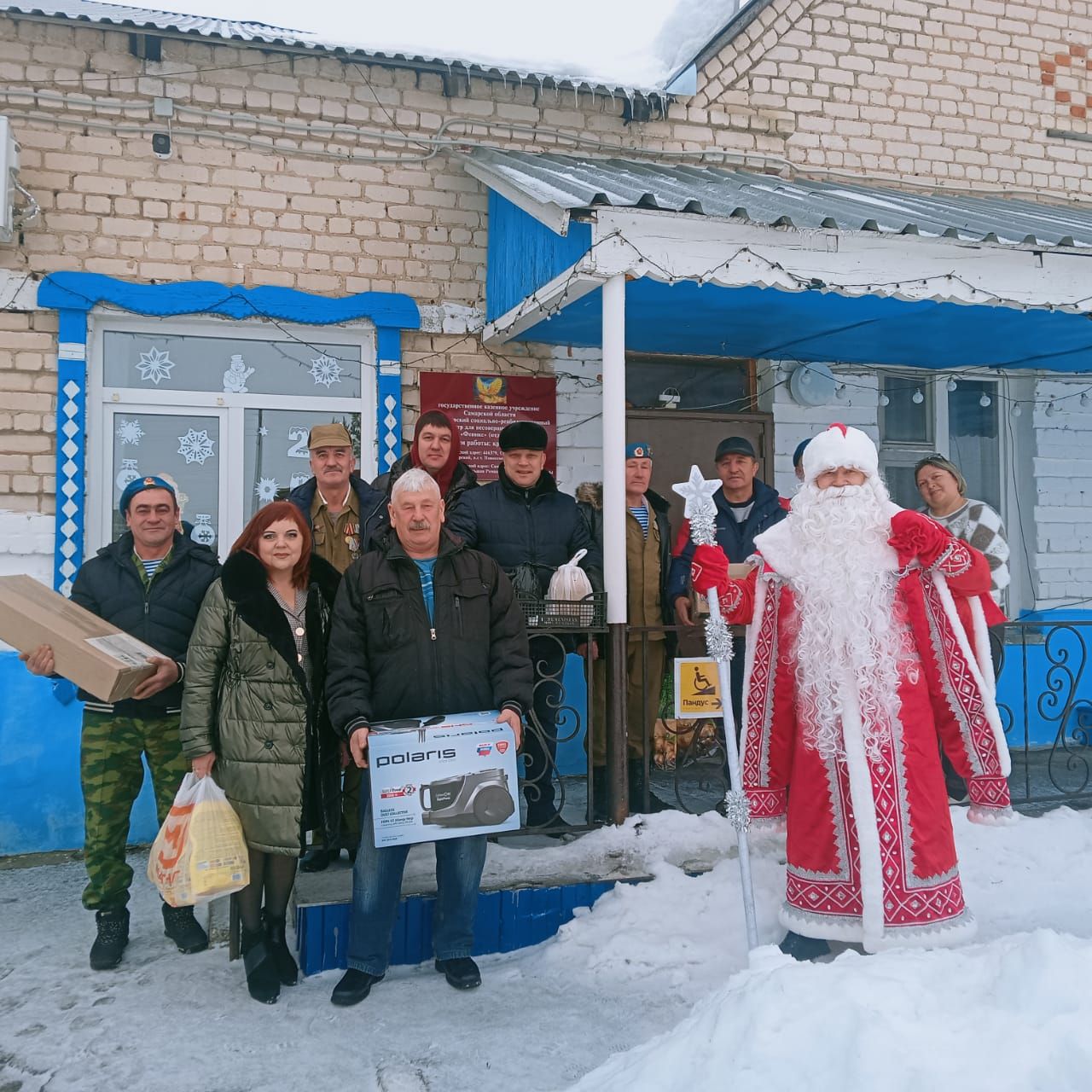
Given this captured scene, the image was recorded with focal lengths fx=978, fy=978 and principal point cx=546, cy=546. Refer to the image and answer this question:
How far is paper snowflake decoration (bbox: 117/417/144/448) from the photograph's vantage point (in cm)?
554

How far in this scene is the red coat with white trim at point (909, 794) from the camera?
2.99 m

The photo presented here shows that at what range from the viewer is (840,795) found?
3.09 meters

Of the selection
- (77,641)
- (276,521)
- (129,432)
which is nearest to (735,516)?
(276,521)

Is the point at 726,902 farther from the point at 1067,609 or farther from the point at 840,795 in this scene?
the point at 1067,609

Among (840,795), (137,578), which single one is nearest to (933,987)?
(840,795)

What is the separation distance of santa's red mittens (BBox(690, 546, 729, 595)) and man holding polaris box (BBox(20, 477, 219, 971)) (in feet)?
6.12

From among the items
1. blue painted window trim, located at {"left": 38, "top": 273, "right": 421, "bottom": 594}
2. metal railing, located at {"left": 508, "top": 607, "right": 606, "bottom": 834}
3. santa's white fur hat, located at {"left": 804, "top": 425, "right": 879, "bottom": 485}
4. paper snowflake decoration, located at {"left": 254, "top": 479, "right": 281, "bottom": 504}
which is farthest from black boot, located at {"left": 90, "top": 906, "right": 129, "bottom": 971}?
santa's white fur hat, located at {"left": 804, "top": 425, "right": 879, "bottom": 485}

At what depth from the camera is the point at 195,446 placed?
18.5 feet

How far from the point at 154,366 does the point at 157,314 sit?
297 millimetres

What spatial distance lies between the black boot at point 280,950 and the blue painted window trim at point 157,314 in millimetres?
2746

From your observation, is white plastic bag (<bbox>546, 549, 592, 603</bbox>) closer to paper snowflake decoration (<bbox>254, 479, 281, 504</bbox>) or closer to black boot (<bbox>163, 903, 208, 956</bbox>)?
black boot (<bbox>163, 903, 208, 956</bbox>)

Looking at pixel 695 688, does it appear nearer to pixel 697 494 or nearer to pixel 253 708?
pixel 697 494

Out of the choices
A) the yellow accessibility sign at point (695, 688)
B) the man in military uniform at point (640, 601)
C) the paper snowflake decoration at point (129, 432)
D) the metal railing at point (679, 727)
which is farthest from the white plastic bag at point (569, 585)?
the paper snowflake decoration at point (129, 432)

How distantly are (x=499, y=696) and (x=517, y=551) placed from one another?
3.36 ft
